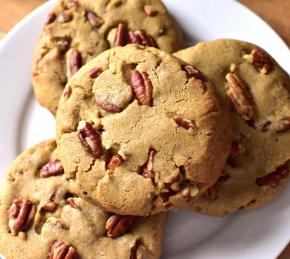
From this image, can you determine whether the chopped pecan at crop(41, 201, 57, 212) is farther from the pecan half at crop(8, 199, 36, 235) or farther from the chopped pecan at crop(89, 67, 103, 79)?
the chopped pecan at crop(89, 67, 103, 79)

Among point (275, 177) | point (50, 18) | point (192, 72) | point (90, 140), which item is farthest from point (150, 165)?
point (50, 18)

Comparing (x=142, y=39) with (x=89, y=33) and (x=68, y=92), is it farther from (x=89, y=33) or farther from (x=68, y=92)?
(x=68, y=92)

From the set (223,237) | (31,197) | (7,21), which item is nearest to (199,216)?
(223,237)

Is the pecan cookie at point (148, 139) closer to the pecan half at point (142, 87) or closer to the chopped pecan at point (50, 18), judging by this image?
the pecan half at point (142, 87)

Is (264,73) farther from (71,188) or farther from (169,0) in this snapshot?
(71,188)

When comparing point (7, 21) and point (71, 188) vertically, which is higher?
point (7, 21)

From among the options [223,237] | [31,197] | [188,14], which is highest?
[188,14]
